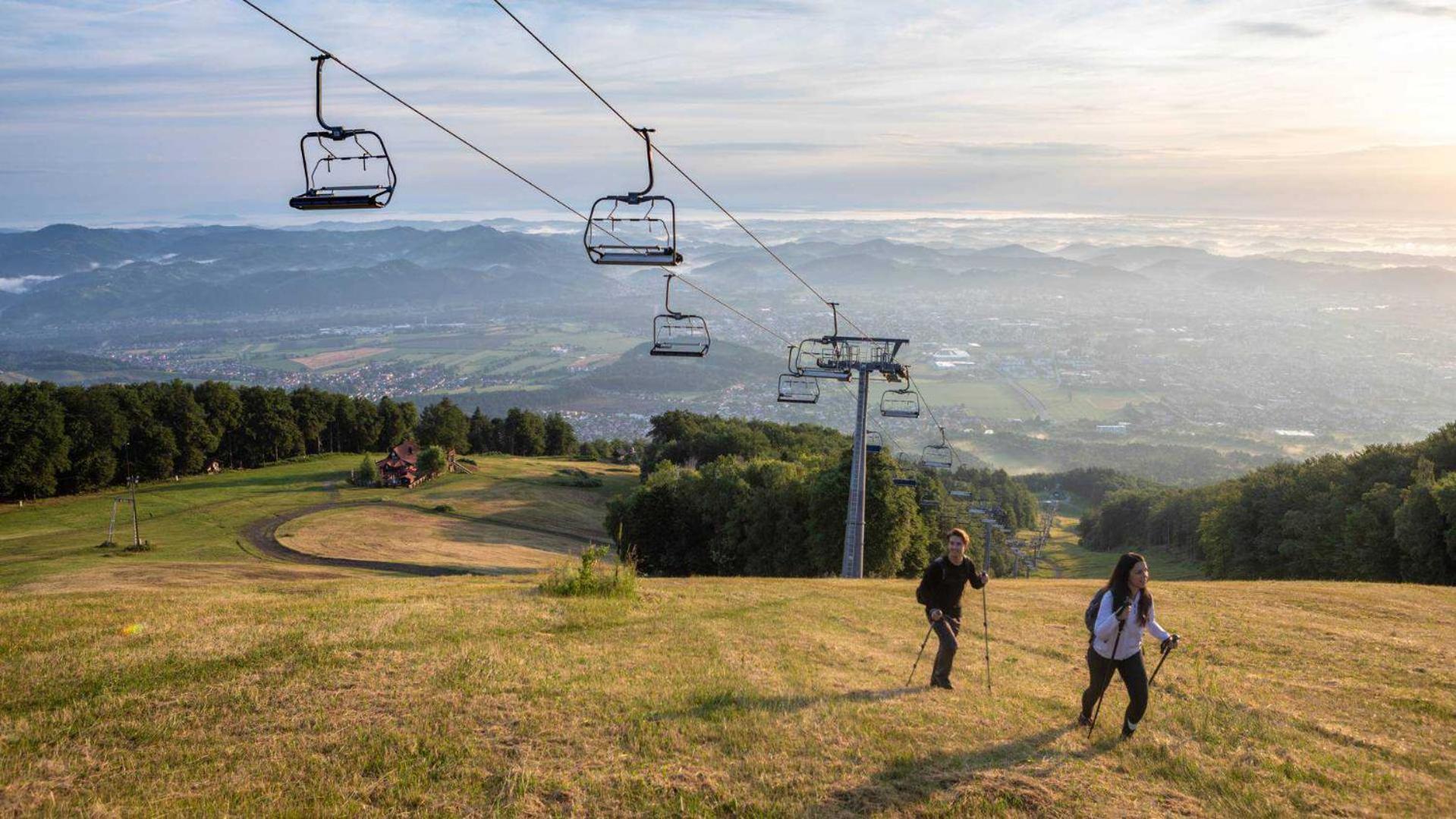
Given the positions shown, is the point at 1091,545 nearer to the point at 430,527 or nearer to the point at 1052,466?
the point at 1052,466

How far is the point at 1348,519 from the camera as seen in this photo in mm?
44812

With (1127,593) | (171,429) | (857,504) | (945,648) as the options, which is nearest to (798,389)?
(857,504)

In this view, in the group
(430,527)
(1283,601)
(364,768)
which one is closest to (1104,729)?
(364,768)

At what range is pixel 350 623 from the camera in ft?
49.6

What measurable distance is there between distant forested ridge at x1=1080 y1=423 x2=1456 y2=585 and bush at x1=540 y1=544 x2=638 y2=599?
3690 centimetres

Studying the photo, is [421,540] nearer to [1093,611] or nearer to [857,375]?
[857,375]

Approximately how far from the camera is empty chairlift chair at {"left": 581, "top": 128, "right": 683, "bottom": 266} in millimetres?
14797

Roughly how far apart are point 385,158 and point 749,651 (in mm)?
10363

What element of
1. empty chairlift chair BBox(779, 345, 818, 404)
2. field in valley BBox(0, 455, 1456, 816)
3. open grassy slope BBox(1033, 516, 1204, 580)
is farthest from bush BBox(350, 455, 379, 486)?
open grassy slope BBox(1033, 516, 1204, 580)

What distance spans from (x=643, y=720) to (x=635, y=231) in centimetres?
1045

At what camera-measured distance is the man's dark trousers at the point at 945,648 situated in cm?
1270

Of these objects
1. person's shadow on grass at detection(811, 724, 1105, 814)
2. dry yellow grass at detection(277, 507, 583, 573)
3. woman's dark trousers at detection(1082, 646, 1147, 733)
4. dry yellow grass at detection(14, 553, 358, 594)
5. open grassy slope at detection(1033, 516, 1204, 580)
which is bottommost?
open grassy slope at detection(1033, 516, 1204, 580)

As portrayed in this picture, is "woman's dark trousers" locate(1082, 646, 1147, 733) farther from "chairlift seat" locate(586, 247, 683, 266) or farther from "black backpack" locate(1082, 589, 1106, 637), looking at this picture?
"chairlift seat" locate(586, 247, 683, 266)

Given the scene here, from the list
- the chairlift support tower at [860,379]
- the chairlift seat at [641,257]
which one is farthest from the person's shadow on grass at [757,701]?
the chairlift support tower at [860,379]
